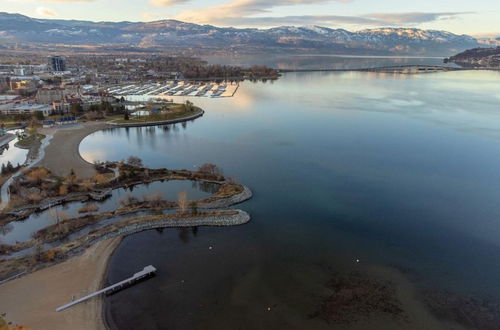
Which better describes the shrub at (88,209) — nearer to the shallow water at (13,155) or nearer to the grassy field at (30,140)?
the shallow water at (13,155)

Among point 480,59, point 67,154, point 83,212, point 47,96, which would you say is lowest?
point 83,212

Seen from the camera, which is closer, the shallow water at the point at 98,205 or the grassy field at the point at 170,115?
the shallow water at the point at 98,205

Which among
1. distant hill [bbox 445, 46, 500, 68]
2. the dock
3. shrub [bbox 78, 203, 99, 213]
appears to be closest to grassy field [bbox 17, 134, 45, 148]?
shrub [bbox 78, 203, 99, 213]

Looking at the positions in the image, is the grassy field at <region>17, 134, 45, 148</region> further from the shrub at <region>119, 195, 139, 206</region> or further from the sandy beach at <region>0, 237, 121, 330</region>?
the sandy beach at <region>0, 237, 121, 330</region>

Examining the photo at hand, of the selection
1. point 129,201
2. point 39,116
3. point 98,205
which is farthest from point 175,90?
point 129,201

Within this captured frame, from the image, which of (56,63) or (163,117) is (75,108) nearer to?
(163,117)

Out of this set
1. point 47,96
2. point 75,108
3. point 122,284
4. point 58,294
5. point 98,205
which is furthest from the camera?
point 47,96

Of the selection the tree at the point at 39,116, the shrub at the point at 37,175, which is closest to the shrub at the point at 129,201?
the shrub at the point at 37,175
